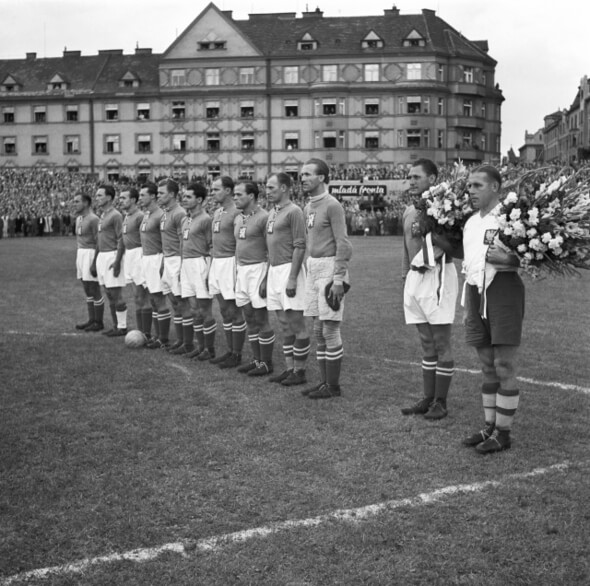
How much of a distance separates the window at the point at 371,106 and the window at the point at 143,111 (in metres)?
19.8

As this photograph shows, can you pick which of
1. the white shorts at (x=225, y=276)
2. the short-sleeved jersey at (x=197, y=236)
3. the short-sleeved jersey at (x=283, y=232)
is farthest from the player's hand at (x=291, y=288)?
the short-sleeved jersey at (x=197, y=236)

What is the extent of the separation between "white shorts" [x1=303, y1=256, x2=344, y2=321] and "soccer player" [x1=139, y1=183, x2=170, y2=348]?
3.79 metres

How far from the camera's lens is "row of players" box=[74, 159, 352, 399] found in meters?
8.75

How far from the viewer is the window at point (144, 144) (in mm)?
73438

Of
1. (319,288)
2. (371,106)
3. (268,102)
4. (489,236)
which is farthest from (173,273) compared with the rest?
(371,106)

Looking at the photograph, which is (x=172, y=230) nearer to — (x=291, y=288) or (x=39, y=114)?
(x=291, y=288)

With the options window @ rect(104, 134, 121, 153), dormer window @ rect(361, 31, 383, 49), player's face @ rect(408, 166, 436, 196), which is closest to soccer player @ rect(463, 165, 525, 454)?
player's face @ rect(408, 166, 436, 196)

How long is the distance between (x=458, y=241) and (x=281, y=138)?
6587 centimetres

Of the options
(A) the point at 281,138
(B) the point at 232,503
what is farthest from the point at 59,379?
(A) the point at 281,138

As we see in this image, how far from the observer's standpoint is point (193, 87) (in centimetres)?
7175

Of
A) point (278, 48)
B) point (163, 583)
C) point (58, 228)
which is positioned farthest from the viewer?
point (278, 48)

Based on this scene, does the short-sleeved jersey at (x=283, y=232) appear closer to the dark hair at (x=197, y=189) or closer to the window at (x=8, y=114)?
the dark hair at (x=197, y=189)

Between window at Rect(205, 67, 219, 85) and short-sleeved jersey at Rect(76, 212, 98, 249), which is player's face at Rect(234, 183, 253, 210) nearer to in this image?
short-sleeved jersey at Rect(76, 212, 98, 249)

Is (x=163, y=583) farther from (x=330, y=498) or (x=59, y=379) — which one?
(x=59, y=379)
